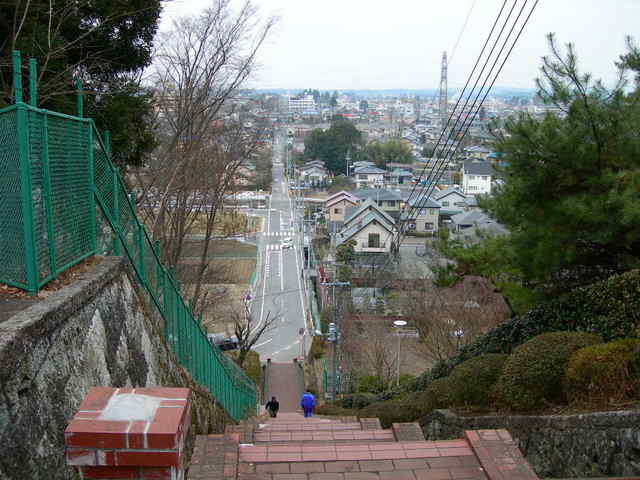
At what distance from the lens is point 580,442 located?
5.03 metres

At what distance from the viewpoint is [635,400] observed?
535 centimetres

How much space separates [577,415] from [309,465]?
7.84 feet

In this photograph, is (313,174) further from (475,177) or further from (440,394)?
(440,394)

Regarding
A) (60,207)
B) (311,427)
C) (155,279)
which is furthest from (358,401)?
(60,207)

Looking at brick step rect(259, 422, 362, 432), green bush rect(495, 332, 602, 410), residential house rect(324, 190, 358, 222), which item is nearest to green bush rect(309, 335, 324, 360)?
brick step rect(259, 422, 362, 432)

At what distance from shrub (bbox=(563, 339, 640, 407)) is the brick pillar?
438cm

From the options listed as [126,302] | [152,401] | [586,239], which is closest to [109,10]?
[126,302]

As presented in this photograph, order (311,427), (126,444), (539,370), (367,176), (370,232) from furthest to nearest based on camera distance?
(367,176), (370,232), (311,427), (539,370), (126,444)

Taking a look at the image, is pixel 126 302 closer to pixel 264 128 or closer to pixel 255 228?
pixel 264 128

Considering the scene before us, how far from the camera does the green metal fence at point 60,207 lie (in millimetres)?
3895

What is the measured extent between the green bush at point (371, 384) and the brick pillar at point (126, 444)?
17.1 m

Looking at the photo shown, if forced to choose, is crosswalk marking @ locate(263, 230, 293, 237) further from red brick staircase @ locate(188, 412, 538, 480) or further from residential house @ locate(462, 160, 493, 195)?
red brick staircase @ locate(188, 412, 538, 480)

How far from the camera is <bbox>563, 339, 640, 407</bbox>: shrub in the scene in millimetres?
5520

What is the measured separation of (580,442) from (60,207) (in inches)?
178
